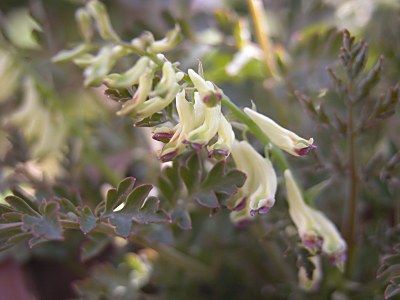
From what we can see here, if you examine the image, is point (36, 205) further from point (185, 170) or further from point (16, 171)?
point (16, 171)

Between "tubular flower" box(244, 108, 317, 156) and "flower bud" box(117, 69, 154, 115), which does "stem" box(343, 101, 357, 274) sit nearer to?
"tubular flower" box(244, 108, 317, 156)

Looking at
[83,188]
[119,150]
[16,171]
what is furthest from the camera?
[119,150]

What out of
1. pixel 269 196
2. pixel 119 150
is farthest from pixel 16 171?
pixel 269 196

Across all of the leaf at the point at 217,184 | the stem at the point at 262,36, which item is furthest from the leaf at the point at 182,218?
the stem at the point at 262,36

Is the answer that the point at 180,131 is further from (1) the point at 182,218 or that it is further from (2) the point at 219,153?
(1) the point at 182,218

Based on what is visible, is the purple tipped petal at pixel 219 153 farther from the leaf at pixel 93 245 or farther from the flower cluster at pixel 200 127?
the leaf at pixel 93 245
